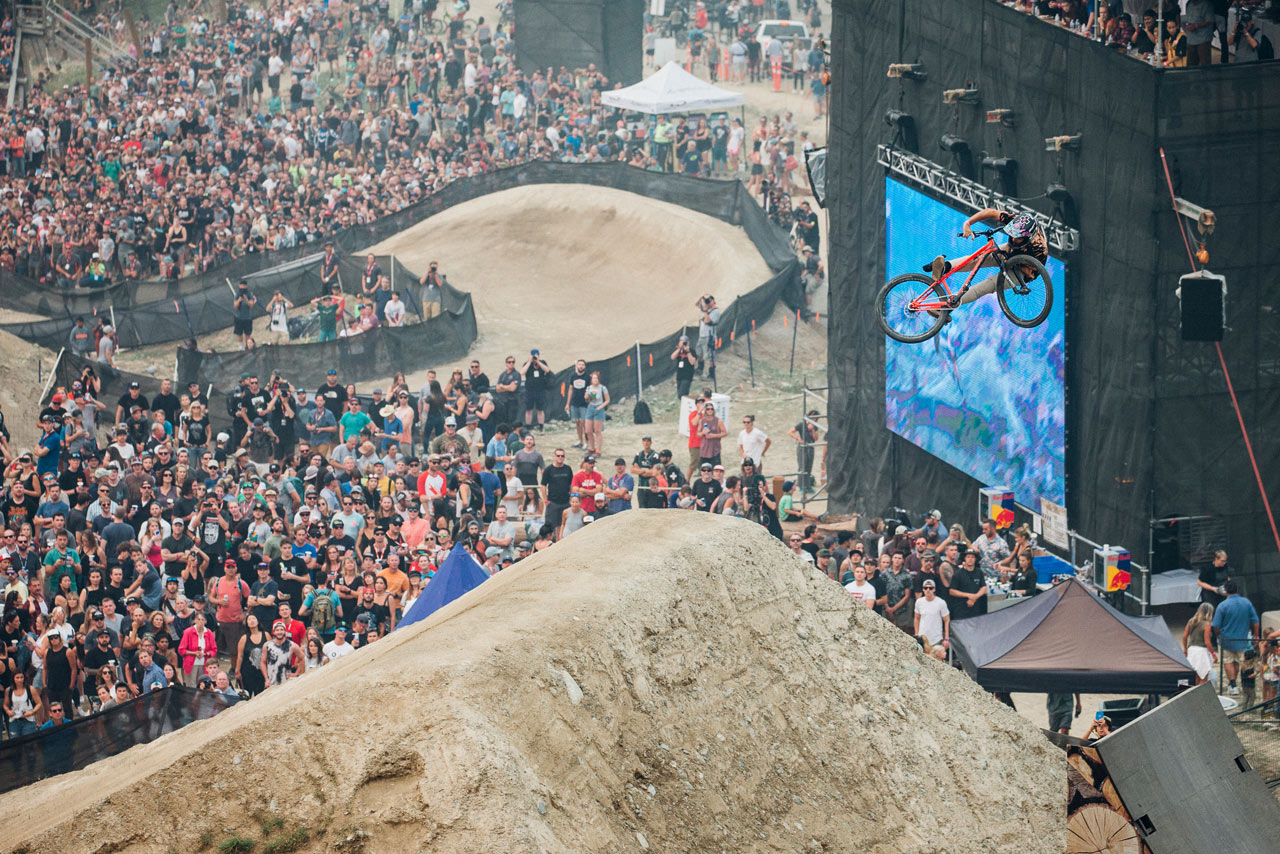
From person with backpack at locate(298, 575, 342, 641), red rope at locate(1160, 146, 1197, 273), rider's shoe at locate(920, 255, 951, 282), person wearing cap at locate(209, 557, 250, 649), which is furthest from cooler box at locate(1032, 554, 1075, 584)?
person wearing cap at locate(209, 557, 250, 649)

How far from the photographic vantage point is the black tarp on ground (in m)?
16.2

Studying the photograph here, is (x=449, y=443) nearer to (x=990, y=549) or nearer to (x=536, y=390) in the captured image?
(x=536, y=390)

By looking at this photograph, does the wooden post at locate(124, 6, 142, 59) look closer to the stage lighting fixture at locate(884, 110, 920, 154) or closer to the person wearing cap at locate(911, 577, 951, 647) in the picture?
the stage lighting fixture at locate(884, 110, 920, 154)

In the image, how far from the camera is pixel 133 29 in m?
47.8

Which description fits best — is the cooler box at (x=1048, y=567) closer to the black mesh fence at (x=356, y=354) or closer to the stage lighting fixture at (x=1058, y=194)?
the stage lighting fixture at (x=1058, y=194)

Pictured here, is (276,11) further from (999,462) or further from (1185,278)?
(1185,278)

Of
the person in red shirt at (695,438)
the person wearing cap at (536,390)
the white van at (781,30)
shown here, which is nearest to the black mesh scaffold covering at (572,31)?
the white van at (781,30)

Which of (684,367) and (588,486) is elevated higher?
(684,367)

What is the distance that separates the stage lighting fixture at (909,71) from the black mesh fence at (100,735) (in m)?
12.2

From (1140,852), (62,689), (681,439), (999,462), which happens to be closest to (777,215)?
(681,439)

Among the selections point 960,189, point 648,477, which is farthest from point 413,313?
point 960,189

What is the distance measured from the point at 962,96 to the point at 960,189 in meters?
1.15

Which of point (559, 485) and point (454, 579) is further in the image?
point (559, 485)

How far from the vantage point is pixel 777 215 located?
34.0 m
